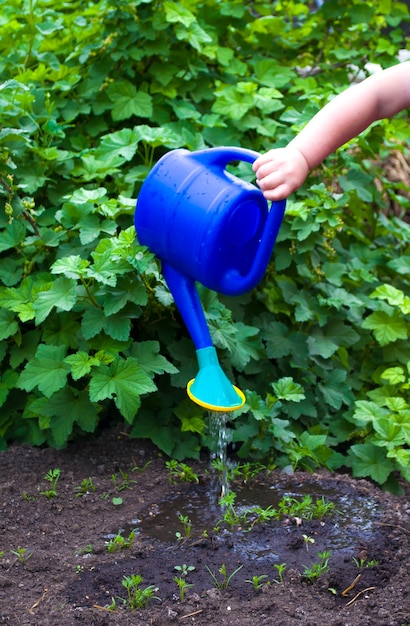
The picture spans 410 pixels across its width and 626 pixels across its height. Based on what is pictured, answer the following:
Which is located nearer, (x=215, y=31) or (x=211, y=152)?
(x=211, y=152)

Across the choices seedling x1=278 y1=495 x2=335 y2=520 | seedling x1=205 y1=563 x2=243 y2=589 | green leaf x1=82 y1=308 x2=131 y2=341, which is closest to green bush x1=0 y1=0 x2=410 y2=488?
green leaf x1=82 y1=308 x2=131 y2=341

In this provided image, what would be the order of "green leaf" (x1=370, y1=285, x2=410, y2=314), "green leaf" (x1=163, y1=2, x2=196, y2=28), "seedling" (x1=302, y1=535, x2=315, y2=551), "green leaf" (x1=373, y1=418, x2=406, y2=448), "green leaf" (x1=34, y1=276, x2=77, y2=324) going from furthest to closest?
"green leaf" (x1=163, y1=2, x2=196, y2=28) < "green leaf" (x1=370, y1=285, x2=410, y2=314) < "green leaf" (x1=373, y1=418, x2=406, y2=448) < "green leaf" (x1=34, y1=276, x2=77, y2=324) < "seedling" (x1=302, y1=535, x2=315, y2=551)

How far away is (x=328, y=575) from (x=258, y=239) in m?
0.82

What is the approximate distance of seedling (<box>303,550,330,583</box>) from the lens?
80.8 inches

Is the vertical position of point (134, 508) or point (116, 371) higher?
point (116, 371)

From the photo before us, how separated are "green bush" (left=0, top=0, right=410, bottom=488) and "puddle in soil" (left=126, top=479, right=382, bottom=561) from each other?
0.17 metres

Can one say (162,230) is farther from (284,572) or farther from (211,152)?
(284,572)

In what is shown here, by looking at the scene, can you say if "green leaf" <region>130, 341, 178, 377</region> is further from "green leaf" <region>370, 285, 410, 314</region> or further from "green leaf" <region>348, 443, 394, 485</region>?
"green leaf" <region>370, 285, 410, 314</region>

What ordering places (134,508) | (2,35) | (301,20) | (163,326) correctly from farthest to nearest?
1. (301,20)
2. (2,35)
3. (163,326)
4. (134,508)

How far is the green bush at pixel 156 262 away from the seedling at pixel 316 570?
1.74 feet

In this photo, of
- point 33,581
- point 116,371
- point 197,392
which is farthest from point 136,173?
point 33,581

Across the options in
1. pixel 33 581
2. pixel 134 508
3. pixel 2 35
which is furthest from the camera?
pixel 2 35

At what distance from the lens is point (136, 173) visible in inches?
115

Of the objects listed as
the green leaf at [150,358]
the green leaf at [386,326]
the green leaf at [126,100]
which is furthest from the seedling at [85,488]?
the green leaf at [126,100]
